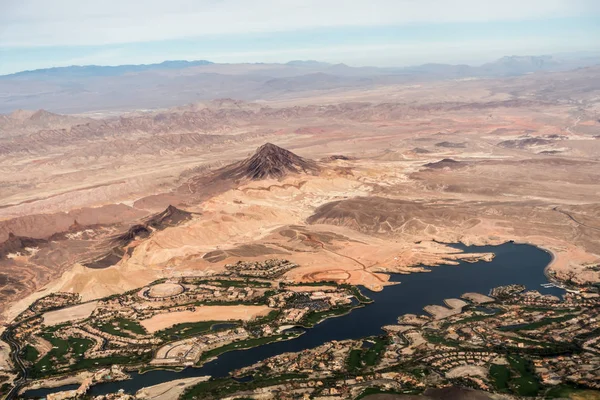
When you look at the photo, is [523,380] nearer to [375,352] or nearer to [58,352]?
[375,352]

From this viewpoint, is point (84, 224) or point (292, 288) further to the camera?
point (84, 224)

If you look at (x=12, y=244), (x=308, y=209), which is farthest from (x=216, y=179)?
(x=12, y=244)

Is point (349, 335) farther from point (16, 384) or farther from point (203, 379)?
point (16, 384)

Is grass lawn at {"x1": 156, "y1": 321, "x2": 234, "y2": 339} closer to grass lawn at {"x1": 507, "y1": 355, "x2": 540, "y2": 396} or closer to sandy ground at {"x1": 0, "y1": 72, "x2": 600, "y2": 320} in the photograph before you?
sandy ground at {"x1": 0, "y1": 72, "x2": 600, "y2": 320}

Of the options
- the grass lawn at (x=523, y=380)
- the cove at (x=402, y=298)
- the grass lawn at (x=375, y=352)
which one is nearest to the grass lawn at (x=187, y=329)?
the cove at (x=402, y=298)

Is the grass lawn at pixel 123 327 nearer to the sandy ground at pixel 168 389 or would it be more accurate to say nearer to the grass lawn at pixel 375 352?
the sandy ground at pixel 168 389

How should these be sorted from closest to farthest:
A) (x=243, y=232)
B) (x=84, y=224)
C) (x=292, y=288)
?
(x=292, y=288)
(x=243, y=232)
(x=84, y=224)
